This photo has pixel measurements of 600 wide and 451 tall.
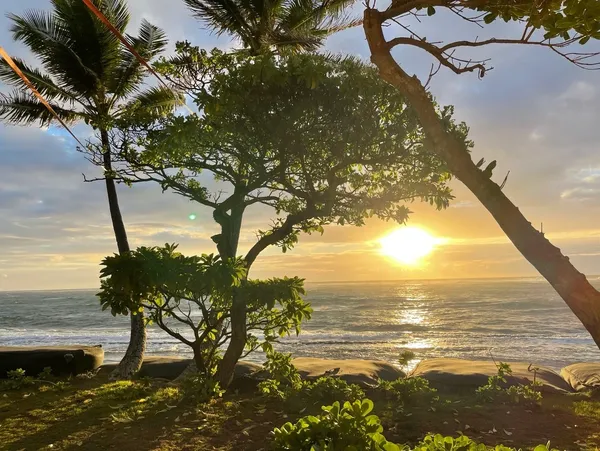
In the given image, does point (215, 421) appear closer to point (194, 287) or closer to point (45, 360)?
point (194, 287)

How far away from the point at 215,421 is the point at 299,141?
4.38 m

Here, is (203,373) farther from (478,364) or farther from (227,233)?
(478,364)

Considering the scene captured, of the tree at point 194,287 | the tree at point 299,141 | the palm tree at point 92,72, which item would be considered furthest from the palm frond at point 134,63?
the tree at point 194,287

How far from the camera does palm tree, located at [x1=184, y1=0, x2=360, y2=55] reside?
1195 centimetres

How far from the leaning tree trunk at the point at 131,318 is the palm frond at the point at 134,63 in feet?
5.49

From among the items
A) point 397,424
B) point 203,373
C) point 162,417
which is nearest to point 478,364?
point 397,424

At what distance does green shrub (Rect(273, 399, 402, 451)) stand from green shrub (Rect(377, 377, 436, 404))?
4542 mm

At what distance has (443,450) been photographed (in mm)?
2686

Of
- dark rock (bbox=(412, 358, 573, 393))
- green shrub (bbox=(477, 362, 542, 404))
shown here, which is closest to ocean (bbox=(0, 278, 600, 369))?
dark rock (bbox=(412, 358, 573, 393))

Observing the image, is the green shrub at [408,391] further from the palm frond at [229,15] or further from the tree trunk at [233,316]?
the palm frond at [229,15]

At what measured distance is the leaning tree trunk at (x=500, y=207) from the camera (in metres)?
2.49

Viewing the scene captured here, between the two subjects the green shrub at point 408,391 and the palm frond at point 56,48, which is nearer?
the green shrub at point 408,391

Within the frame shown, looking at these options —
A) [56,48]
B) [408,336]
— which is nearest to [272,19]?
[56,48]

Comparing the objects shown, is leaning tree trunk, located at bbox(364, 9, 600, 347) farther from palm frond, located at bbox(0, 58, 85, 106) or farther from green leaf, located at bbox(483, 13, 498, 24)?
palm frond, located at bbox(0, 58, 85, 106)
